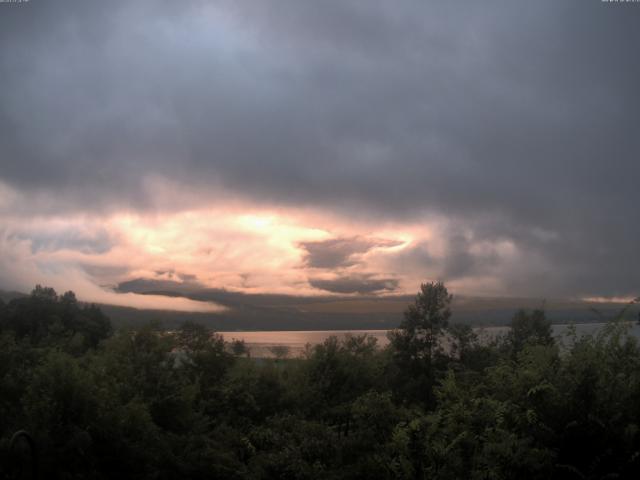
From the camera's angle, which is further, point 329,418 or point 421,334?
Result: point 421,334

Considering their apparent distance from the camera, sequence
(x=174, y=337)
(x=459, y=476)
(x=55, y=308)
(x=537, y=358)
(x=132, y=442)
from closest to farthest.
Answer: (x=459, y=476) < (x=537, y=358) < (x=132, y=442) < (x=174, y=337) < (x=55, y=308)

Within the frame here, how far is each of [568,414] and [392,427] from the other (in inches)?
163

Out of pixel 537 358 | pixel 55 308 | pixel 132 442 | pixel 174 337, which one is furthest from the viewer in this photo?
pixel 55 308

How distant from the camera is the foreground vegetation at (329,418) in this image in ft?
33.6

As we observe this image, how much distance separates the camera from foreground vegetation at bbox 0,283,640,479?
404 inches

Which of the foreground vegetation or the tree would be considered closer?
the foreground vegetation

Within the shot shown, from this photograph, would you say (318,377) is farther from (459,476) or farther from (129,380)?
(459,476)

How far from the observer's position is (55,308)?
2714 inches

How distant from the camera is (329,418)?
27.2 m

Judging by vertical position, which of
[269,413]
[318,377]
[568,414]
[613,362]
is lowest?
[269,413]

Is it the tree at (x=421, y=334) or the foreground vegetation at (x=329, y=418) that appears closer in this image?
the foreground vegetation at (x=329, y=418)

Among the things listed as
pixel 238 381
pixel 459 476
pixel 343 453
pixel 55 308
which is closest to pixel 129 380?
pixel 238 381

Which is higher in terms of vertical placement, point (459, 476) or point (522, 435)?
point (522, 435)

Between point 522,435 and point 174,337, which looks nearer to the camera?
point 522,435
